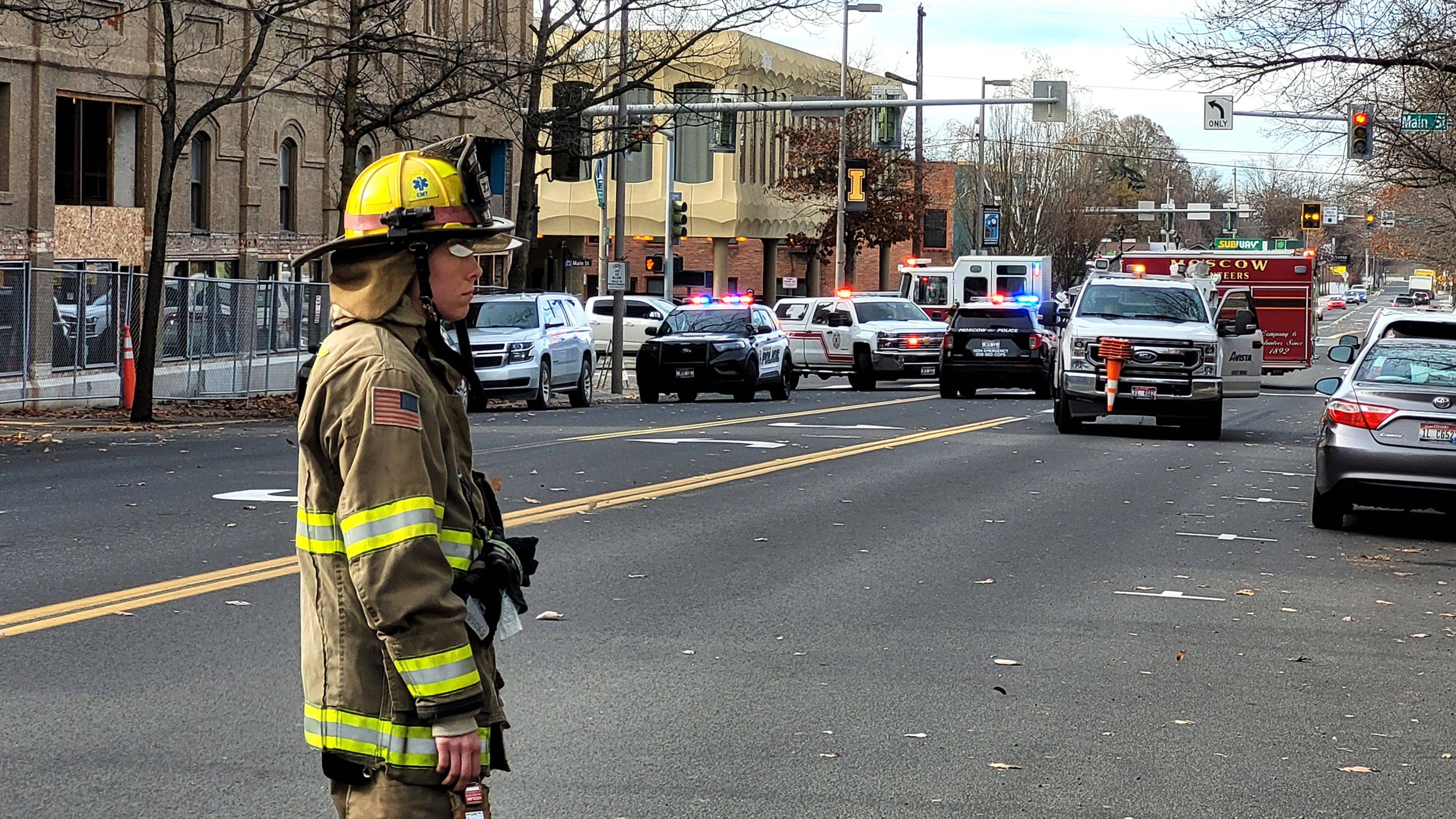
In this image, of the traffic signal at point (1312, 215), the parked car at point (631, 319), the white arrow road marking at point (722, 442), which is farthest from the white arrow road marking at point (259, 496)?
the traffic signal at point (1312, 215)

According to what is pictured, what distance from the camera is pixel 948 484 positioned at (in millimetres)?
16734

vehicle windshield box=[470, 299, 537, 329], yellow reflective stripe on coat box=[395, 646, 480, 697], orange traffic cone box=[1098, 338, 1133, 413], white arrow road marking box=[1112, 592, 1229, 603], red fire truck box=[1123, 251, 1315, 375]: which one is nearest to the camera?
yellow reflective stripe on coat box=[395, 646, 480, 697]

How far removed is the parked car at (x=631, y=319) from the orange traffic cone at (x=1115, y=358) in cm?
2265

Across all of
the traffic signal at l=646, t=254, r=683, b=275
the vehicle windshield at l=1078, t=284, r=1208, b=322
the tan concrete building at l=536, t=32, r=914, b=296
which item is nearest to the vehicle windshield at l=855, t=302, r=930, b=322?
the traffic signal at l=646, t=254, r=683, b=275

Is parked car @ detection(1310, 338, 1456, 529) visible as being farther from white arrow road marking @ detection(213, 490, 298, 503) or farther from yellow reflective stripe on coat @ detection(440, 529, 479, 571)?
yellow reflective stripe on coat @ detection(440, 529, 479, 571)

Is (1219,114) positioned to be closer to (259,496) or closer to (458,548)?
(259,496)

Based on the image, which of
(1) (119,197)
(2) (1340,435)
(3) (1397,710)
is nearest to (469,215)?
(3) (1397,710)

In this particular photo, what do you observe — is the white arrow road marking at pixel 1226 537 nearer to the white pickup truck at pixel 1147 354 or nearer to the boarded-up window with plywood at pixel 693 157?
the white pickup truck at pixel 1147 354

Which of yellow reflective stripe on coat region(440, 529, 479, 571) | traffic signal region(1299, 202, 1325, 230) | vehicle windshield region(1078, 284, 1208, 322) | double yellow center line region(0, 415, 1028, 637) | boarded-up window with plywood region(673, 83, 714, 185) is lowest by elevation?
double yellow center line region(0, 415, 1028, 637)

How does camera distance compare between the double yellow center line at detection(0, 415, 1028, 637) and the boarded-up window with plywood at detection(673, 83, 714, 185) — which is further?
the boarded-up window with plywood at detection(673, 83, 714, 185)

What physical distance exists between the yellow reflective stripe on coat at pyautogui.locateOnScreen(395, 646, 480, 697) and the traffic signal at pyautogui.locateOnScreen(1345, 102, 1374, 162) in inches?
1045

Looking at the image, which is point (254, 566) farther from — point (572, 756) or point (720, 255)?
point (720, 255)

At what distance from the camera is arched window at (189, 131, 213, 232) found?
33.4 meters

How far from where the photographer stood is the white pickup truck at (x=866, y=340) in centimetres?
3775
